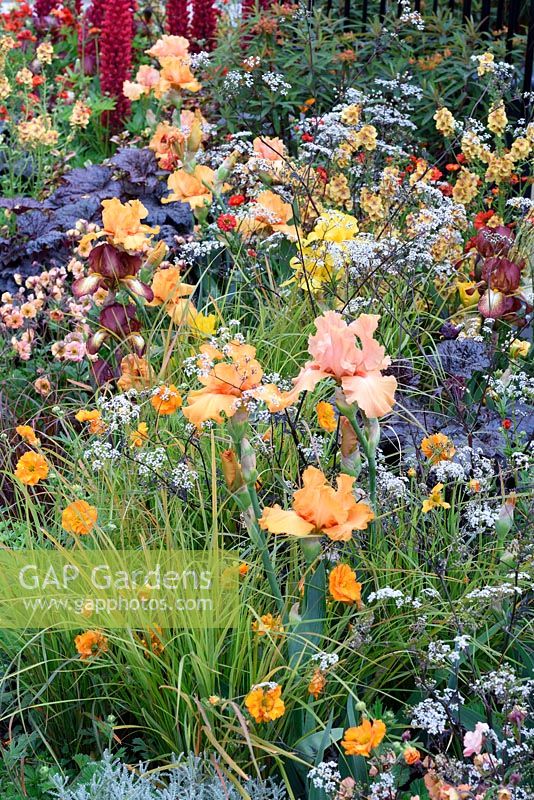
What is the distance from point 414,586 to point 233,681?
1.63 ft

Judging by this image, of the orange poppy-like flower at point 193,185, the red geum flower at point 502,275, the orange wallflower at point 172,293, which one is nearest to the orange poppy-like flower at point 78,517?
the orange wallflower at point 172,293

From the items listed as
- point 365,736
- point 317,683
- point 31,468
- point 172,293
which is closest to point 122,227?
point 172,293

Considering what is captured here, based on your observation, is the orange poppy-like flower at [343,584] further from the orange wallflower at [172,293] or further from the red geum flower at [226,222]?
the red geum flower at [226,222]

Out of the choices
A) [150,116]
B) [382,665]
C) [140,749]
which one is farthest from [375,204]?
[140,749]

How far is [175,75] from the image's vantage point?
400cm

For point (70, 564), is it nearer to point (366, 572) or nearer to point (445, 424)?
point (366, 572)

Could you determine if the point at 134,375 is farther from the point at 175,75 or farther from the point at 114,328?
the point at 175,75

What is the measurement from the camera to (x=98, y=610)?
2.09 metres

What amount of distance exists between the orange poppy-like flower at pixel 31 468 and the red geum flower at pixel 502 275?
150 centimetres

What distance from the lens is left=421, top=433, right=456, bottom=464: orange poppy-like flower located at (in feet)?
7.66

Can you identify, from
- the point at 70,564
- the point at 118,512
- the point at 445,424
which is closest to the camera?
the point at 70,564

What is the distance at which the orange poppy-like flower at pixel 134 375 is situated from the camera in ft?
9.46

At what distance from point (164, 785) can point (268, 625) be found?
1.25 ft

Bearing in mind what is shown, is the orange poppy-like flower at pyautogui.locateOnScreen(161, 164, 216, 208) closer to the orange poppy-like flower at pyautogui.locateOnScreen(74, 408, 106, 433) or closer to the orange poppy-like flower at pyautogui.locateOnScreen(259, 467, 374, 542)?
the orange poppy-like flower at pyautogui.locateOnScreen(74, 408, 106, 433)
